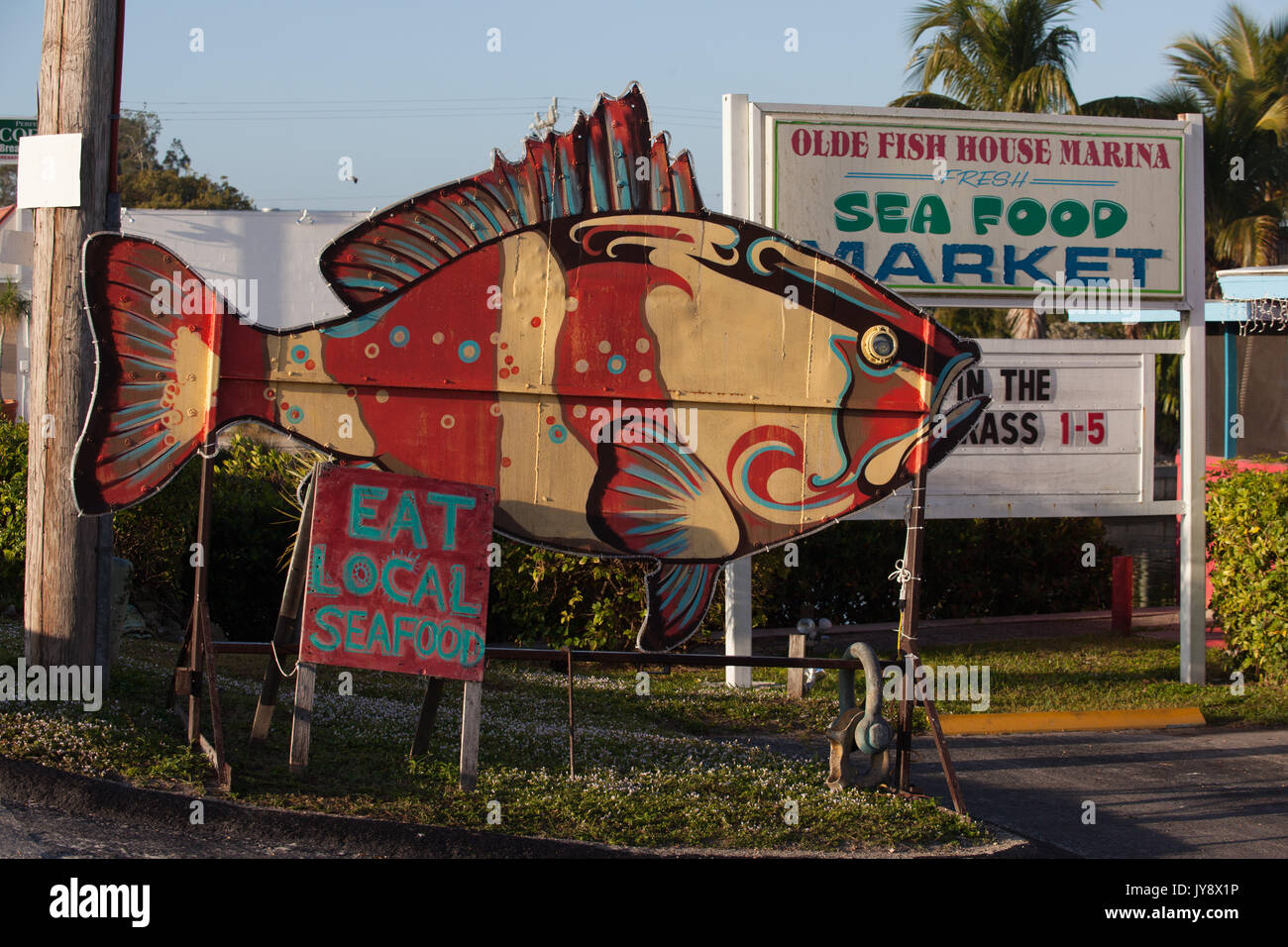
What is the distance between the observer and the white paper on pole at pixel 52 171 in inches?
249

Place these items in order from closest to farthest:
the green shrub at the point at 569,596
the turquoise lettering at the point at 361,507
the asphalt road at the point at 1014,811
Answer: the asphalt road at the point at 1014,811, the turquoise lettering at the point at 361,507, the green shrub at the point at 569,596

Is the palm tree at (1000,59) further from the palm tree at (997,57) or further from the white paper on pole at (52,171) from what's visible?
the white paper on pole at (52,171)

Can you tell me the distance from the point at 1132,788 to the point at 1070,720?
1.49 m

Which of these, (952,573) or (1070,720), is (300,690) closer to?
(1070,720)

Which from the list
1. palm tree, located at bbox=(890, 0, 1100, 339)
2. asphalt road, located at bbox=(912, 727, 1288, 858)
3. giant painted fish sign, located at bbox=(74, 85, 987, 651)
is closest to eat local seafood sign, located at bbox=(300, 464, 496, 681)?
giant painted fish sign, located at bbox=(74, 85, 987, 651)

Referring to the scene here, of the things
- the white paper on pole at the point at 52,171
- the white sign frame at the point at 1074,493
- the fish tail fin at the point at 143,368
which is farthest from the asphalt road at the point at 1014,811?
the white paper on pole at the point at 52,171

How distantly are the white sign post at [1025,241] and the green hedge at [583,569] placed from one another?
68.1 inches

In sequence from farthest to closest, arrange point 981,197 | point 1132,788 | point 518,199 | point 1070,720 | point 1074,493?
point 1074,493 < point 981,197 < point 1070,720 < point 1132,788 < point 518,199

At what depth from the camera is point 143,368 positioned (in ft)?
18.3

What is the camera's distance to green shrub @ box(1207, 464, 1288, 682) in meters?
9.16

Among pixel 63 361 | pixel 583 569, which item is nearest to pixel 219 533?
pixel 583 569

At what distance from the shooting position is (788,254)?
6.30 metres

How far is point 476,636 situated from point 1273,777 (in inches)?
188

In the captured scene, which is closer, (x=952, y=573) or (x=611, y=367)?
(x=611, y=367)
